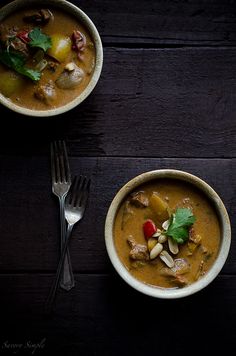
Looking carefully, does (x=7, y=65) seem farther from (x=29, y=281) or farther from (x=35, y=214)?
(x=29, y=281)

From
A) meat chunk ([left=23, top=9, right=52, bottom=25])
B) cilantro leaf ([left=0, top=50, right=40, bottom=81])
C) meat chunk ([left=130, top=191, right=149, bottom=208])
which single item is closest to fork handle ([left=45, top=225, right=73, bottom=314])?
meat chunk ([left=130, top=191, right=149, bottom=208])

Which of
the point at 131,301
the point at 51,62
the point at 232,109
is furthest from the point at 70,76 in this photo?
the point at 131,301

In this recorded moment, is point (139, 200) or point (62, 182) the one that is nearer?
point (139, 200)

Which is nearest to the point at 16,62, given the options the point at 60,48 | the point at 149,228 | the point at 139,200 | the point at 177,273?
the point at 60,48

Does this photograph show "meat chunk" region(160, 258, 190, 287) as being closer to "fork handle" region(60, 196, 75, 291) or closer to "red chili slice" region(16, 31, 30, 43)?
"fork handle" region(60, 196, 75, 291)

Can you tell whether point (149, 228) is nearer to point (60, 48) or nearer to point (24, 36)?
point (60, 48)

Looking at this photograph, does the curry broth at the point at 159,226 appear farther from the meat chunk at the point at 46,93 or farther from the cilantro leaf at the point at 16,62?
the cilantro leaf at the point at 16,62
